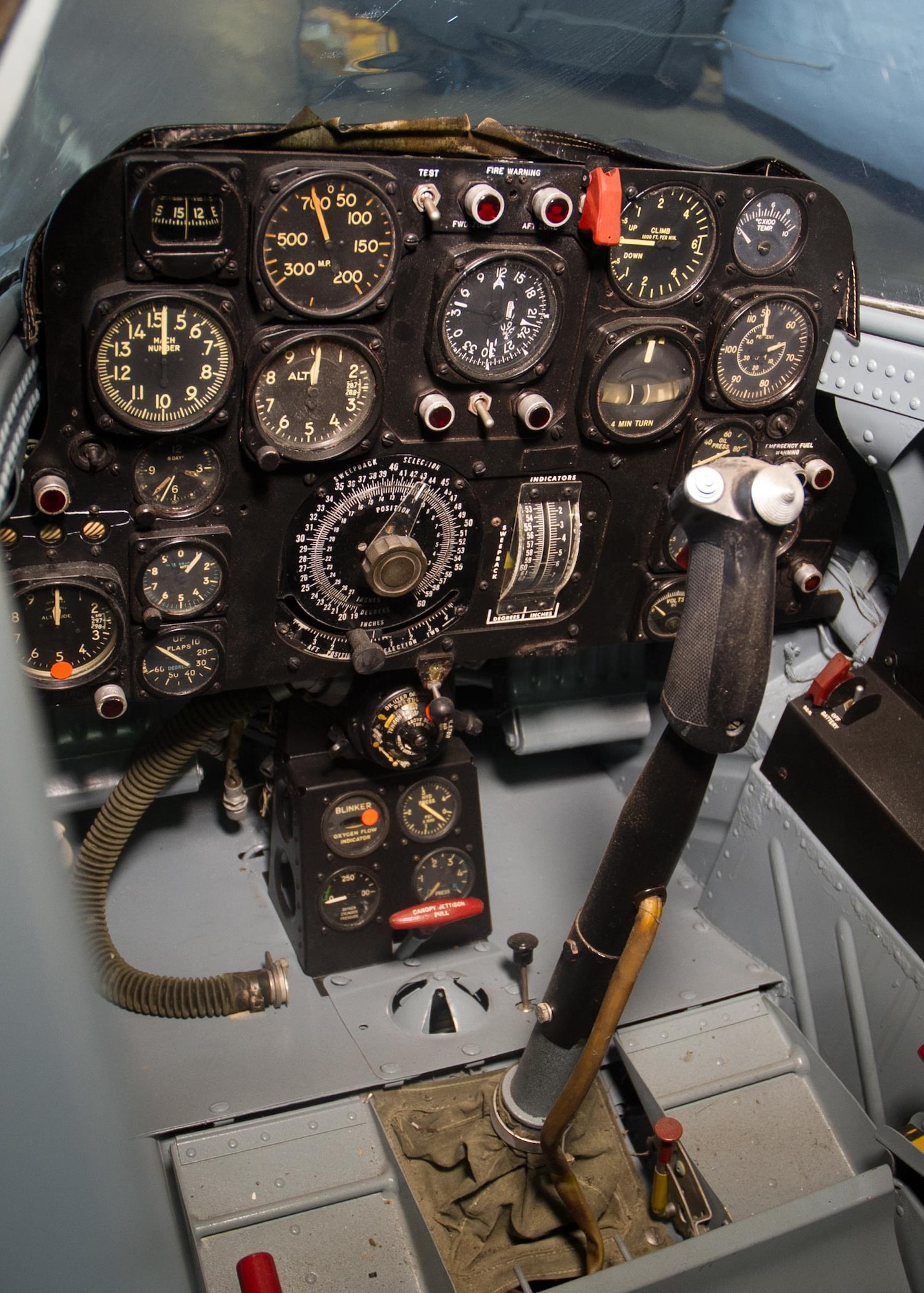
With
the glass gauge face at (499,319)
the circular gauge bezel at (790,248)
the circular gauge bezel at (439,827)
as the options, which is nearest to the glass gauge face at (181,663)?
the circular gauge bezel at (439,827)

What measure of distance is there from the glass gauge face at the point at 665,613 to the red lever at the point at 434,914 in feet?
3.06

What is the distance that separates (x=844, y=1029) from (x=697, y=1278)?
0.94 m

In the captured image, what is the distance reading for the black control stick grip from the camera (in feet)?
6.20

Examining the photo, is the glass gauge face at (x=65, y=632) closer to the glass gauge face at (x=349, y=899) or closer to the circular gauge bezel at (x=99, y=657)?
the circular gauge bezel at (x=99, y=657)

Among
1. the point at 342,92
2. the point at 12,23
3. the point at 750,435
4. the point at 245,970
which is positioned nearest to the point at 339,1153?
the point at 245,970

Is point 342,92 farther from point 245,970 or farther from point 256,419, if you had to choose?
point 245,970

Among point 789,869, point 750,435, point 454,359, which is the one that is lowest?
point 789,869

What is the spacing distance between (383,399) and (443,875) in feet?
4.99

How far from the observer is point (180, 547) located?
2559 mm

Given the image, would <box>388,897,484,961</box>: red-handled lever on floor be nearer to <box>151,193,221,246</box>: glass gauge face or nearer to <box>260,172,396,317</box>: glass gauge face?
<box>260,172,396,317</box>: glass gauge face

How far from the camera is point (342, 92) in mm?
2254

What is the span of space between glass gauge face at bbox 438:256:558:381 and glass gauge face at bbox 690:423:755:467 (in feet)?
1.89

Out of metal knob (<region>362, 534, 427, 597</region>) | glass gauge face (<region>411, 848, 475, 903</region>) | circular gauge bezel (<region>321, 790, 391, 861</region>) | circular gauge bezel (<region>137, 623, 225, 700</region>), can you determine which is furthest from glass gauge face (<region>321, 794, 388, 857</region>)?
metal knob (<region>362, 534, 427, 597</region>)

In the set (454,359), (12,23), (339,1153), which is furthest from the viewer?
(339,1153)
